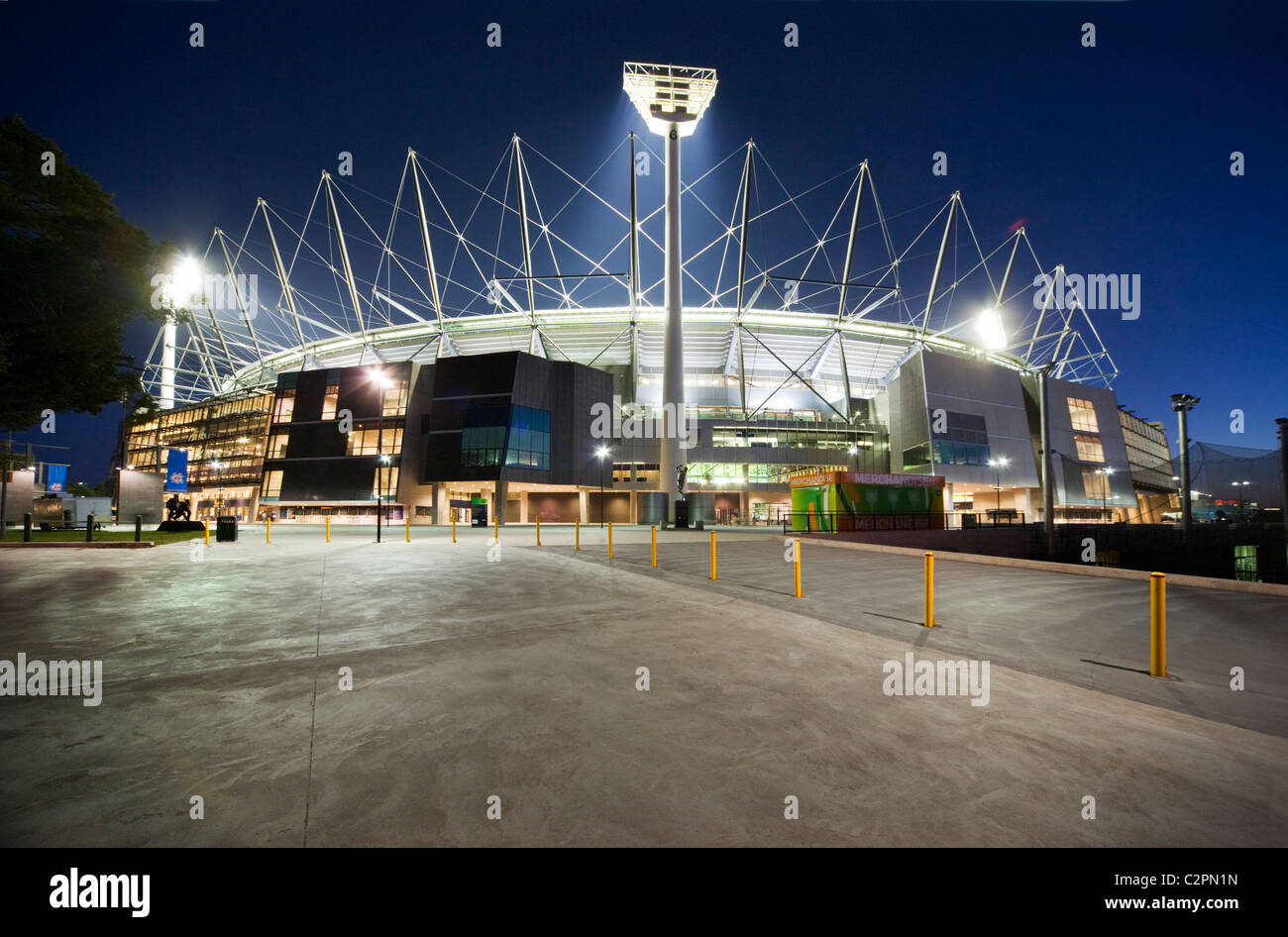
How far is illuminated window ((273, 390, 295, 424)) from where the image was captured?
50844 millimetres

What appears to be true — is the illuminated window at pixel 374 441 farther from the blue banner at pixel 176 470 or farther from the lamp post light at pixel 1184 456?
the lamp post light at pixel 1184 456

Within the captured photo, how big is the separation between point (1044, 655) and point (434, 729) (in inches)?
251

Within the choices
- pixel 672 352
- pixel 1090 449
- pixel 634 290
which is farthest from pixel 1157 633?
pixel 1090 449

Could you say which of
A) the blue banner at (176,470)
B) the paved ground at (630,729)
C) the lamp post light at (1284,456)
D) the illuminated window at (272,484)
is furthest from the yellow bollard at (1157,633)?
the illuminated window at (272,484)

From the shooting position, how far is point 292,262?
192 feet

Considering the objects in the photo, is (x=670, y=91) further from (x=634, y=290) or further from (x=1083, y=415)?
(x=1083, y=415)

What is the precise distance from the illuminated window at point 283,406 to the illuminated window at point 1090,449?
91.1 metres

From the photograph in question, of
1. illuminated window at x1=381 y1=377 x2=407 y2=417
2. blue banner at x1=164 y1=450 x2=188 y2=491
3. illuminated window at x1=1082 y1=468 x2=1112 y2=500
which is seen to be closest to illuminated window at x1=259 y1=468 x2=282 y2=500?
illuminated window at x1=381 y1=377 x2=407 y2=417

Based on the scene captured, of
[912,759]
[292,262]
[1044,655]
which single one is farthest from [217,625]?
[292,262]

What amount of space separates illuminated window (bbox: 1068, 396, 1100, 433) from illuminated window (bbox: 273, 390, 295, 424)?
298 ft

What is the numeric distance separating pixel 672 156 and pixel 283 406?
48426 mm

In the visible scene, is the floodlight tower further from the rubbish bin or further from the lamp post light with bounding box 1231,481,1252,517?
the lamp post light with bounding box 1231,481,1252,517

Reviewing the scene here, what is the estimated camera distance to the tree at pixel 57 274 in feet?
37.2
